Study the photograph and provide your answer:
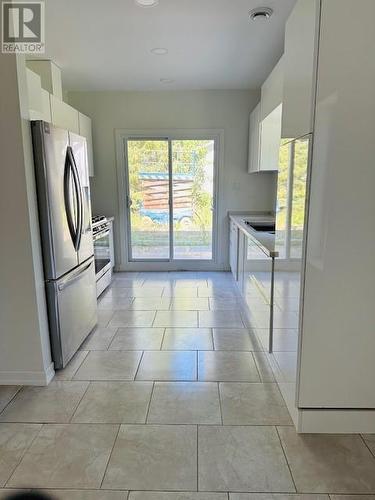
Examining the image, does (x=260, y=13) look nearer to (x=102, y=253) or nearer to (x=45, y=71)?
(x=45, y=71)

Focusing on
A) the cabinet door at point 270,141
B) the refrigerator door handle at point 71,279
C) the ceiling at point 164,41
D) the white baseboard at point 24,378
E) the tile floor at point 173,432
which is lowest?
the tile floor at point 173,432

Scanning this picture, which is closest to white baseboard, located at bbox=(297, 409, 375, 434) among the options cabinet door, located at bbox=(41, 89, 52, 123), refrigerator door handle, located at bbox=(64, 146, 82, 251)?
refrigerator door handle, located at bbox=(64, 146, 82, 251)

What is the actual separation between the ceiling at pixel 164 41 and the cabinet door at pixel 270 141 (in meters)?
0.63

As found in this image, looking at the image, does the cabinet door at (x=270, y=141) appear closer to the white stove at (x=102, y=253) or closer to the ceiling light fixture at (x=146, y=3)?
the ceiling light fixture at (x=146, y=3)

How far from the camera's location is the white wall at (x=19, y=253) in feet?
6.73

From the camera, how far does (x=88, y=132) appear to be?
15.8 feet

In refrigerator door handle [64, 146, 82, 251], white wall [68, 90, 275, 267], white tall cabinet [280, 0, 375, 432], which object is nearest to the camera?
white tall cabinet [280, 0, 375, 432]

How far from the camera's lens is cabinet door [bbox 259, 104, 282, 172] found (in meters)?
3.53

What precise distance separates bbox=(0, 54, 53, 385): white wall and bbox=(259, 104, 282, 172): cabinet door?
232cm

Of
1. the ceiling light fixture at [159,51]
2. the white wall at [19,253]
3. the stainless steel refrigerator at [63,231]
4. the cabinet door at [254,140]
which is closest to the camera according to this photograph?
the white wall at [19,253]

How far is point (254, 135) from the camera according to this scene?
4434mm

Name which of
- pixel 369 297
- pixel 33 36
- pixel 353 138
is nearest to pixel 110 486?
pixel 369 297

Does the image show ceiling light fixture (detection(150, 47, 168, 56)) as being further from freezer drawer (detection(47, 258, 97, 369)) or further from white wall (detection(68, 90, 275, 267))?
freezer drawer (detection(47, 258, 97, 369))

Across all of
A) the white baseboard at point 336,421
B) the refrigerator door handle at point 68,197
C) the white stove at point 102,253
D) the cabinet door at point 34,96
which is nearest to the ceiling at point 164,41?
the cabinet door at point 34,96
